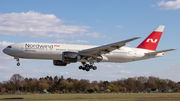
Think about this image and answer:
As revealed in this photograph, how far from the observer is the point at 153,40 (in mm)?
54031

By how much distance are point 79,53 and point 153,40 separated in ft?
64.0

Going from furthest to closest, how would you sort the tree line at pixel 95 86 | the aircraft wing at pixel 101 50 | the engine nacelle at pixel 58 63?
1. the tree line at pixel 95 86
2. the engine nacelle at pixel 58 63
3. the aircraft wing at pixel 101 50

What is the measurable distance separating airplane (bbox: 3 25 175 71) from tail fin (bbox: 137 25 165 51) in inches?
75.2

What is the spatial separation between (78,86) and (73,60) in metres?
85.8

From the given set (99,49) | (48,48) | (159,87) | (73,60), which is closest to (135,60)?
(99,49)

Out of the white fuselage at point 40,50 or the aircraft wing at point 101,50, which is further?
the white fuselage at point 40,50

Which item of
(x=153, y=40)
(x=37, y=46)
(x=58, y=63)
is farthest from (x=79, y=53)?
(x=153, y=40)

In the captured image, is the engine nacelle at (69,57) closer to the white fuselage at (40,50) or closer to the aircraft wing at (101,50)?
the white fuselage at (40,50)

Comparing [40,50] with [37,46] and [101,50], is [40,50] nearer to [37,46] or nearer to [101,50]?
[37,46]

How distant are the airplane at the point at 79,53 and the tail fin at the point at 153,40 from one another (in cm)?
191

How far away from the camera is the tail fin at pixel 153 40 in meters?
53.2

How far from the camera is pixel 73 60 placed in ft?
146

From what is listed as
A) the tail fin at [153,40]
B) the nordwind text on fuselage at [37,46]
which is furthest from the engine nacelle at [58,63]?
the tail fin at [153,40]

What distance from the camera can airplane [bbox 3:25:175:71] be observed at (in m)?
43.8
